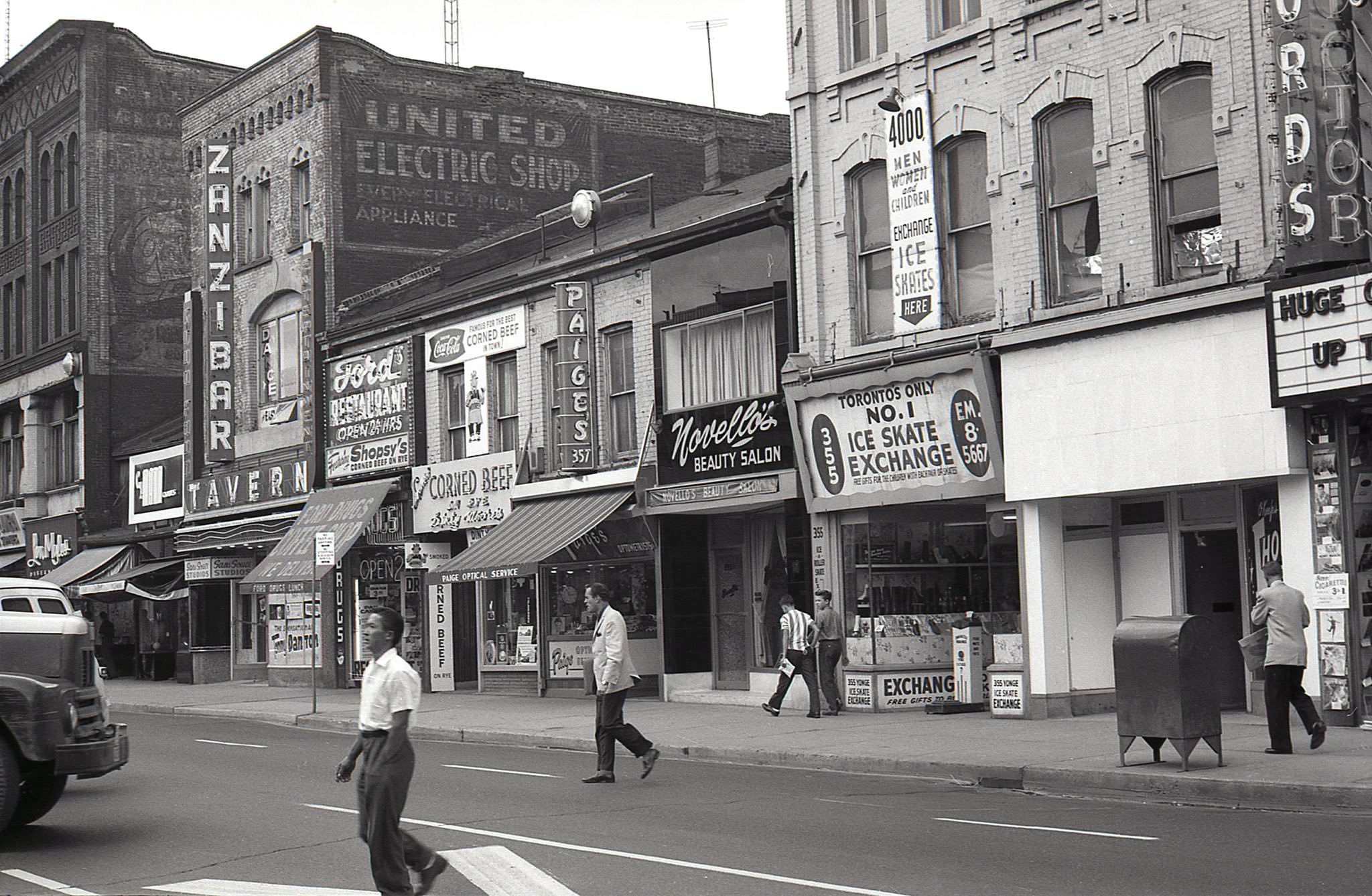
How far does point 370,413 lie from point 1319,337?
21008 millimetres

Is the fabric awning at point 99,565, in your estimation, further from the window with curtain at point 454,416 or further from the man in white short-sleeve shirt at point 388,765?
the man in white short-sleeve shirt at point 388,765

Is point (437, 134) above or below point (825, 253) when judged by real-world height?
above

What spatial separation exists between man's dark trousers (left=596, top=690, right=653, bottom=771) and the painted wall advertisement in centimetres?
729

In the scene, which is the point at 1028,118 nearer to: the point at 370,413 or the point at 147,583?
the point at 370,413

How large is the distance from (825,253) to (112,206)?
2934 cm

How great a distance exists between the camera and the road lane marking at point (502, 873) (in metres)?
9.52

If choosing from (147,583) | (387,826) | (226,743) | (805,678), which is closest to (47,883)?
(387,826)

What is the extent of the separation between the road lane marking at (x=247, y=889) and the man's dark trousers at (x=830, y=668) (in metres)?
12.8

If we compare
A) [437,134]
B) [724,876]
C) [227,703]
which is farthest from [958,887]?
[437,134]

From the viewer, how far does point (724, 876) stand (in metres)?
9.84

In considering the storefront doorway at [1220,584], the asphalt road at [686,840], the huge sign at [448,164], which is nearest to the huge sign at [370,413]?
the huge sign at [448,164]

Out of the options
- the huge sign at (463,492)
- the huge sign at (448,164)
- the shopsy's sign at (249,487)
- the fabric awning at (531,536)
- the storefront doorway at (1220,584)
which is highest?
the huge sign at (448,164)

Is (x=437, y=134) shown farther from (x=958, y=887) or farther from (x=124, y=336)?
(x=958, y=887)

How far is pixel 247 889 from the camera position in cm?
978
